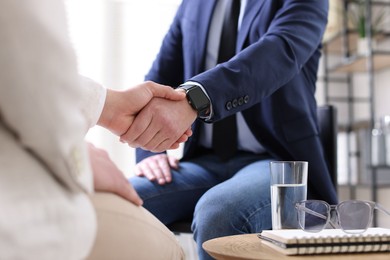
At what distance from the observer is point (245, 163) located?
146cm

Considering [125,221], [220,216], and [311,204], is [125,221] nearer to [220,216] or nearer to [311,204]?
[311,204]

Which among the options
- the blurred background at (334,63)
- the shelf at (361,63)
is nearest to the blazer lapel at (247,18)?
the blurred background at (334,63)

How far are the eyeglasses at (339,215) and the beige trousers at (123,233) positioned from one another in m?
0.35

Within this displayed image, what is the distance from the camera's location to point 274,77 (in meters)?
1.29

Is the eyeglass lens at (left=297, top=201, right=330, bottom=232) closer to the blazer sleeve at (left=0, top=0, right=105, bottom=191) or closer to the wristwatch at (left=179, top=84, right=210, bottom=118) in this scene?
the wristwatch at (left=179, top=84, right=210, bottom=118)

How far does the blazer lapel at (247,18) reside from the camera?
146 centimetres

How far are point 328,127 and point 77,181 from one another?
4.15 feet

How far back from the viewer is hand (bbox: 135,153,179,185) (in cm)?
146

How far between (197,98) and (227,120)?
328 millimetres

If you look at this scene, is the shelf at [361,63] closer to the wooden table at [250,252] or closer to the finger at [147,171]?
the finger at [147,171]

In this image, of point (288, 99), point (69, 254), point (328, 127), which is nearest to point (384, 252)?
point (69, 254)

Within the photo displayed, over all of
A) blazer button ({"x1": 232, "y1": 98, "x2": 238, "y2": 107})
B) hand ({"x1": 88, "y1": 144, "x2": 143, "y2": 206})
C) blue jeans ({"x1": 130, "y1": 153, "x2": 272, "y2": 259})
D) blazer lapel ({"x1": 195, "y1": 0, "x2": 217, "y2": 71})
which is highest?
blazer lapel ({"x1": 195, "y1": 0, "x2": 217, "y2": 71})

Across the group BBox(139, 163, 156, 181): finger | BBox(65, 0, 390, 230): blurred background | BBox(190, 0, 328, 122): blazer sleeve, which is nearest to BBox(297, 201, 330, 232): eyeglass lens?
BBox(190, 0, 328, 122): blazer sleeve

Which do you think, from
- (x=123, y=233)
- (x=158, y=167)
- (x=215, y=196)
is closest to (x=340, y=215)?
(x=215, y=196)
